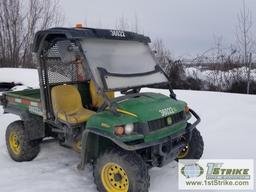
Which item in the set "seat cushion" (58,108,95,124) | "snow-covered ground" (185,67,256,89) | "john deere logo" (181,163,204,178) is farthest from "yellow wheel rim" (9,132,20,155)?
"snow-covered ground" (185,67,256,89)

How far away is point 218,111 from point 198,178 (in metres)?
2.71

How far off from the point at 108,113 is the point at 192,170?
1.34 metres

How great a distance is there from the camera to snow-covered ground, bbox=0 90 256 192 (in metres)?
3.40

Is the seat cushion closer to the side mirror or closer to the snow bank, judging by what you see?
the side mirror

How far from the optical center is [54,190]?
3.28 metres

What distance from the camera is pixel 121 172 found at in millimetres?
3029

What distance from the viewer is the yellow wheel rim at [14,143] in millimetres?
4149

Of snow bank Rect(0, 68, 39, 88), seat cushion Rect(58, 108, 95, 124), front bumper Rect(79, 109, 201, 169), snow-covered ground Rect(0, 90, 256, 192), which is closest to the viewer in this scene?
front bumper Rect(79, 109, 201, 169)

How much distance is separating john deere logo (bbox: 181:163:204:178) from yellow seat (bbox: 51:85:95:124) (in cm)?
128

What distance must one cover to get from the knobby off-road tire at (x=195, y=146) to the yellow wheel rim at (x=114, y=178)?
1104mm

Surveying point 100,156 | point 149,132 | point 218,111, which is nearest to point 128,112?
point 149,132

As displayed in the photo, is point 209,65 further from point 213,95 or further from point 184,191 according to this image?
point 184,191

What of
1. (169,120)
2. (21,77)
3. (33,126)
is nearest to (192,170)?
(169,120)

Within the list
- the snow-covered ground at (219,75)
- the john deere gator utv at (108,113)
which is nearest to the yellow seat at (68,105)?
the john deere gator utv at (108,113)
